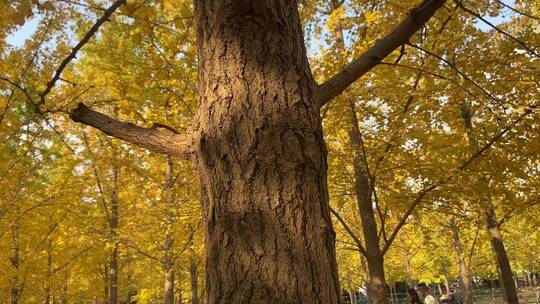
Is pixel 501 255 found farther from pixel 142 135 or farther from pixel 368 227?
pixel 142 135

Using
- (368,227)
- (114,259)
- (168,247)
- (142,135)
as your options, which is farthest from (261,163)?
(114,259)

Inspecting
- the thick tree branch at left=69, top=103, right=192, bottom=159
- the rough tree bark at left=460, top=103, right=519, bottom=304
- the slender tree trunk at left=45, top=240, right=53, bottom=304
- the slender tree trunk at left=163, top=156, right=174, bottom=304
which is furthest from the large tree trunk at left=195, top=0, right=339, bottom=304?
the slender tree trunk at left=45, top=240, right=53, bottom=304

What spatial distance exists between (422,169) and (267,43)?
162 inches

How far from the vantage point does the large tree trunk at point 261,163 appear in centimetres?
117

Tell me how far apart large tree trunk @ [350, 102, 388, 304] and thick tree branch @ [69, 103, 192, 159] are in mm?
3571

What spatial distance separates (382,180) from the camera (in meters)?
5.77

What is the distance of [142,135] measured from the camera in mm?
1562

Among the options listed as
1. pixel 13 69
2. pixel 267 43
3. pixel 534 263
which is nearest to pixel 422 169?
pixel 267 43

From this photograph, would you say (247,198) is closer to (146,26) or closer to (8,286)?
(146,26)

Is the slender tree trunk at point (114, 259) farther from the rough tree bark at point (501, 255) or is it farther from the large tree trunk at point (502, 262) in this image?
the large tree trunk at point (502, 262)

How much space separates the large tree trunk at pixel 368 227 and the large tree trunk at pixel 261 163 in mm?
3608

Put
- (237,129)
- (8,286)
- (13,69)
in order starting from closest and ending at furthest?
1. (237,129)
2. (13,69)
3. (8,286)

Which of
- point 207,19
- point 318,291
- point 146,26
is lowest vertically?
point 318,291

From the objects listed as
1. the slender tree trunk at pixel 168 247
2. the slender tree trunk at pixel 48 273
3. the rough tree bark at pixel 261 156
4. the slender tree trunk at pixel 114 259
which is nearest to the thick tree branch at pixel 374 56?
the rough tree bark at pixel 261 156
